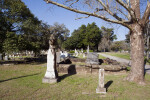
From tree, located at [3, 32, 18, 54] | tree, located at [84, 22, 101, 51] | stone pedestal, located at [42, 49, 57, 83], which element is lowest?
stone pedestal, located at [42, 49, 57, 83]

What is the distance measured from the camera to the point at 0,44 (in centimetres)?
1260

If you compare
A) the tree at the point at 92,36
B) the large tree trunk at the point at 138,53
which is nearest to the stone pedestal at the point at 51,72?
the large tree trunk at the point at 138,53

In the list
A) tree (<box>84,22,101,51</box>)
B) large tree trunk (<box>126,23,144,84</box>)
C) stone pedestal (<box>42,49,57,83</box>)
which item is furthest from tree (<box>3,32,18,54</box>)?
tree (<box>84,22,101,51</box>)

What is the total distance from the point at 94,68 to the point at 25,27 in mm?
9518

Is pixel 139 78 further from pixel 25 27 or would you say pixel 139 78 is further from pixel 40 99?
pixel 25 27

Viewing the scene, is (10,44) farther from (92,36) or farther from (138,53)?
(92,36)

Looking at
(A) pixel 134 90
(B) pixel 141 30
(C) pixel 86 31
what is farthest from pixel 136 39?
(C) pixel 86 31

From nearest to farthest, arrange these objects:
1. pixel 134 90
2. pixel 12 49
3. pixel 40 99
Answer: pixel 40 99
pixel 134 90
pixel 12 49

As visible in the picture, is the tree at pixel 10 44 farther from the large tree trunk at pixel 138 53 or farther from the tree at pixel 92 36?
the tree at pixel 92 36

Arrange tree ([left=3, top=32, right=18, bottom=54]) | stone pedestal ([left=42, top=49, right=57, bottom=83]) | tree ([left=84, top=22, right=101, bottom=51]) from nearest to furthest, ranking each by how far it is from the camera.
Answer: stone pedestal ([left=42, top=49, right=57, bottom=83]), tree ([left=3, top=32, right=18, bottom=54]), tree ([left=84, top=22, right=101, bottom=51])

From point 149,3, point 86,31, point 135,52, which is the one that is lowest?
point 135,52

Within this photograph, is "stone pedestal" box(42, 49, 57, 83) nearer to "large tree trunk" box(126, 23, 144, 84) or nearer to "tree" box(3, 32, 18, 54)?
"large tree trunk" box(126, 23, 144, 84)

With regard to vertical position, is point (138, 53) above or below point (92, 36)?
below

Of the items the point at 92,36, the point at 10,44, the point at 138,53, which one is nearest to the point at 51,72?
the point at 138,53
